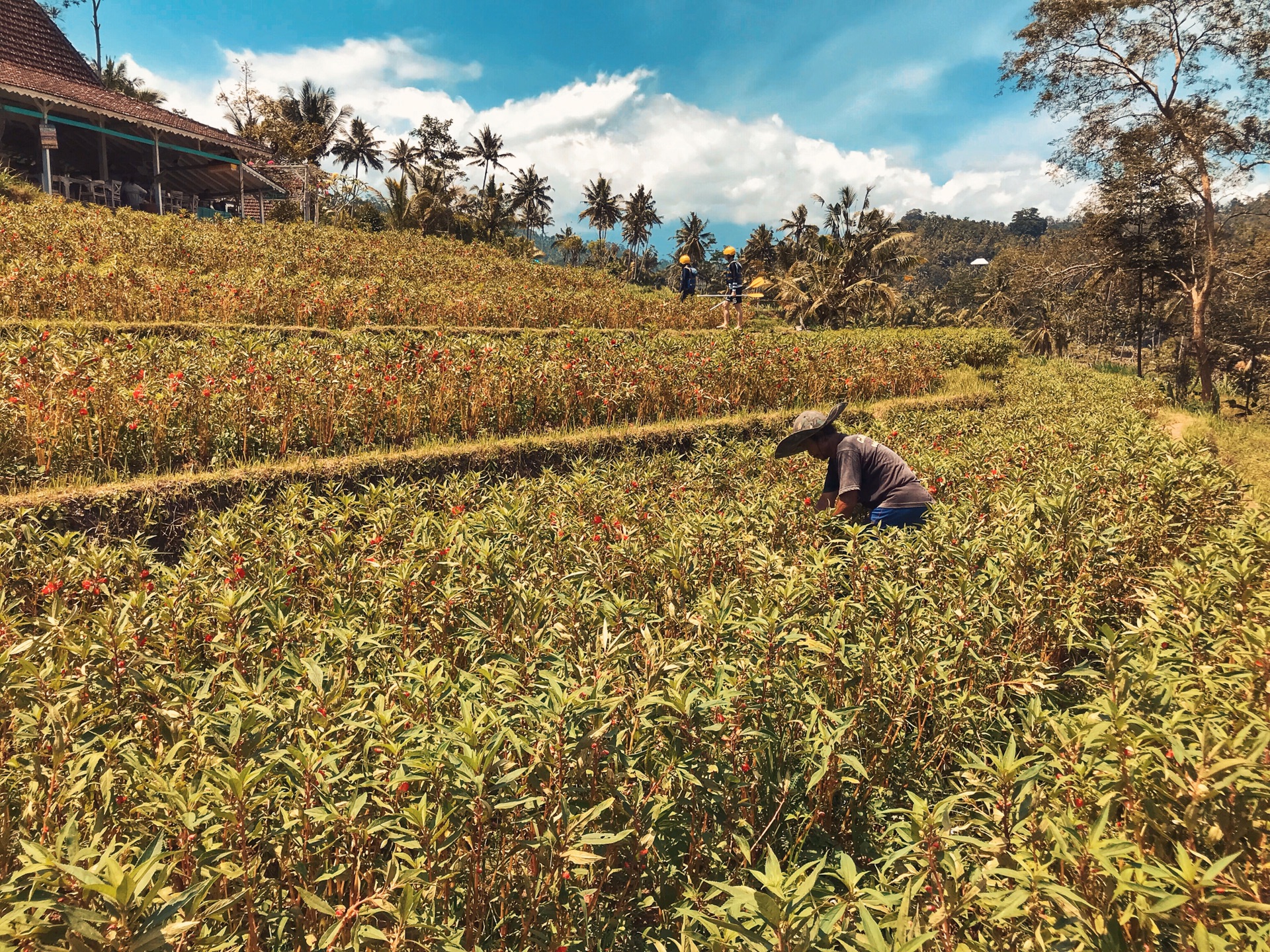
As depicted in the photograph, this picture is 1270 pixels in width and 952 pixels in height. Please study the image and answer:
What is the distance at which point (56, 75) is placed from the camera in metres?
21.5

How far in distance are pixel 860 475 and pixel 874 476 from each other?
0.66 ft

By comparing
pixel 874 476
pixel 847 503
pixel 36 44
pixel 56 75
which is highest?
pixel 36 44

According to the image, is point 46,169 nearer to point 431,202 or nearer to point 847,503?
point 431,202

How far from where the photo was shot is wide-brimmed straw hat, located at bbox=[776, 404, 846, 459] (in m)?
5.06

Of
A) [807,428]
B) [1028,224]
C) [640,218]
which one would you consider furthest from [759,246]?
[1028,224]

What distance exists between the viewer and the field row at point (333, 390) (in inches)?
222

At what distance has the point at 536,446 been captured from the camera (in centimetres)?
766

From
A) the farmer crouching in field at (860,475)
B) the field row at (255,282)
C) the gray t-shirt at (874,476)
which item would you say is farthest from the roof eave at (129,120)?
the gray t-shirt at (874,476)

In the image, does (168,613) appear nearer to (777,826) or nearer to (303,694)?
(303,694)

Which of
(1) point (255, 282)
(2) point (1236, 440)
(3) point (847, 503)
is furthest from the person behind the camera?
(2) point (1236, 440)

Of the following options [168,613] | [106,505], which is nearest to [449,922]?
[168,613]

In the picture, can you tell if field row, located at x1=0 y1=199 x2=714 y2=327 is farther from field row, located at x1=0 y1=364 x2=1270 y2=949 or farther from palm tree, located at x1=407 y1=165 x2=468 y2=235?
palm tree, located at x1=407 y1=165 x2=468 y2=235

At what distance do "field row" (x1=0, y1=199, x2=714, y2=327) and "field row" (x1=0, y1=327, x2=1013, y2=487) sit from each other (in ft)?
5.45

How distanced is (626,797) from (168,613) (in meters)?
2.41
